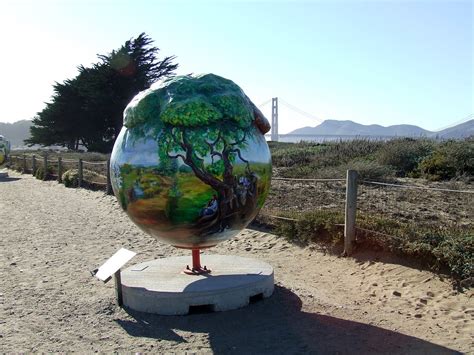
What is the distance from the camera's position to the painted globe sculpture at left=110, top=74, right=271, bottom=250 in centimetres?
529

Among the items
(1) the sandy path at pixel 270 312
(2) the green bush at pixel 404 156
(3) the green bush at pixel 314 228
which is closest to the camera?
(1) the sandy path at pixel 270 312

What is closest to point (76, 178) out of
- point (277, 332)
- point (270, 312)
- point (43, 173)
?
point (43, 173)

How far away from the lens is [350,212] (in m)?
8.17

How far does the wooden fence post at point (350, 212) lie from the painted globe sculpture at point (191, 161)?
2780 millimetres

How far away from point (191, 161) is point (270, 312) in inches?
77.5

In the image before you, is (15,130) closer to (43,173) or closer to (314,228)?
(43,173)

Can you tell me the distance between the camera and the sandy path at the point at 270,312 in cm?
498

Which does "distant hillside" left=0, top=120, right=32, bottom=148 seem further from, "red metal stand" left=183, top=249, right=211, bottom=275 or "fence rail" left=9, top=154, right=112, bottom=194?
"red metal stand" left=183, top=249, right=211, bottom=275

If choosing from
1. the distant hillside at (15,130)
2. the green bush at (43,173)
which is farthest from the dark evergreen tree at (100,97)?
the distant hillside at (15,130)

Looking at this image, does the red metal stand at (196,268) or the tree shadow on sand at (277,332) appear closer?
the tree shadow on sand at (277,332)

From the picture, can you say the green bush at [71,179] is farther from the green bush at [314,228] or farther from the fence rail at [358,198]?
the green bush at [314,228]

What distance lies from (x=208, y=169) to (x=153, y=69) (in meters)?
38.7

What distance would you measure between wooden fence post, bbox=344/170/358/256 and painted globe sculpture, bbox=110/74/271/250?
9.12 feet

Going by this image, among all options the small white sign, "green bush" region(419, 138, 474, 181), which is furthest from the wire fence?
the small white sign
